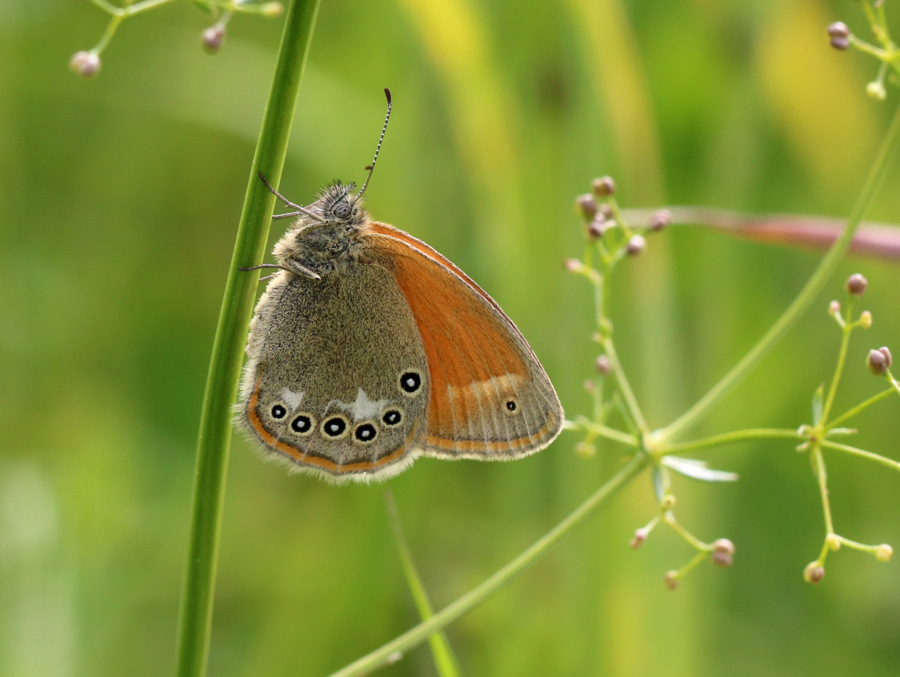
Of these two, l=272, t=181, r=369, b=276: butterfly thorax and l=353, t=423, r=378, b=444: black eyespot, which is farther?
l=272, t=181, r=369, b=276: butterfly thorax

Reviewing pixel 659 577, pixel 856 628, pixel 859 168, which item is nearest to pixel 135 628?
pixel 659 577

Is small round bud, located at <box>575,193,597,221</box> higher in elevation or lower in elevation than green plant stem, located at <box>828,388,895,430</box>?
higher

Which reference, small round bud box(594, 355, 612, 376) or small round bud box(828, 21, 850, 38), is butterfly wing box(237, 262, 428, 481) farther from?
small round bud box(828, 21, 850, 38)

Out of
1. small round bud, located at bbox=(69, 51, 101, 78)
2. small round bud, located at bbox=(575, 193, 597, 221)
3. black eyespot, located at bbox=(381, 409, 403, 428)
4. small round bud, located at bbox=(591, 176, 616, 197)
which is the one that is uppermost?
small round bud, located at bbox=(591, 176, 616, 197)

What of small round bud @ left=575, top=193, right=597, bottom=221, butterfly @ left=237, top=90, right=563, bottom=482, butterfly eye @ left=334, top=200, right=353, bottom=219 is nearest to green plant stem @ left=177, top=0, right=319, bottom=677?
butterfly @ left=237, top=90, right=563, bottom=482

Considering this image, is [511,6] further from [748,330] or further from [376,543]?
→ [376,543]

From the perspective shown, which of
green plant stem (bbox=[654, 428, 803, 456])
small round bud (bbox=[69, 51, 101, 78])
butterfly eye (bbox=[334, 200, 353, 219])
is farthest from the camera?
butterfly eye (bbox=[334, 200, 353, 219])

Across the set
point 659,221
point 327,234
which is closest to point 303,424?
point 327,234

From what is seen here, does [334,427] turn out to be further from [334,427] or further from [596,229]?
[596,229]
